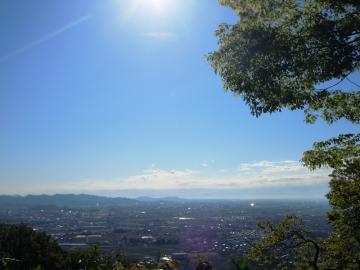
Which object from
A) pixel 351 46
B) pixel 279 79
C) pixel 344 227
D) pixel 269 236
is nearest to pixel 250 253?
pixel 269 236

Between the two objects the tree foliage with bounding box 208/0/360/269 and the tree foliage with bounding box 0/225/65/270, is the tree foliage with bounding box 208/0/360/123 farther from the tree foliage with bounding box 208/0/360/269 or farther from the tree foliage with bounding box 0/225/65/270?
the tree foliage with bounding box 0/225/65/270

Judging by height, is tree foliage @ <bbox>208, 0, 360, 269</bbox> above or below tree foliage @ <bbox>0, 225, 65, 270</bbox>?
above

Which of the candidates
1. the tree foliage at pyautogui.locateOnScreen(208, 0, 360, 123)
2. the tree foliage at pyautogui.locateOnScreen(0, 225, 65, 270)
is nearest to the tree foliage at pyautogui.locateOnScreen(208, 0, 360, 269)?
the tree foliage at pyautogui.locateOnScreen(208, 0, 360, 123)

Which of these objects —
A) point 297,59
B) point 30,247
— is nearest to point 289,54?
point 297,59

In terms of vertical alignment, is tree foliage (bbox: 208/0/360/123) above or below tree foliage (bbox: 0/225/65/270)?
above

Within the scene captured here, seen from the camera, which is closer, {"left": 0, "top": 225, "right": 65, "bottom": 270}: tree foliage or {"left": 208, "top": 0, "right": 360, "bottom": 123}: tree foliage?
{"left": 208, "top": 0, "right": 360, "bottom": 123}: tree foliage

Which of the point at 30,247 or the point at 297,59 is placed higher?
the point at 297,59

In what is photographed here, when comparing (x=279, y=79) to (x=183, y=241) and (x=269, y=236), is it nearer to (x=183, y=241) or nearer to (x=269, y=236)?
(x=269, y=236)

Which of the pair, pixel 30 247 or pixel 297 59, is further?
pixel 30 247

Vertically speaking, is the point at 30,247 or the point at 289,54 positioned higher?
the point at 289,54

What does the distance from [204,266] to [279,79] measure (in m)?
4.80

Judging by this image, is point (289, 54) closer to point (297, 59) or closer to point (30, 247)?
point (297, 59)

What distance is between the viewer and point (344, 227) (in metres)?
12.6

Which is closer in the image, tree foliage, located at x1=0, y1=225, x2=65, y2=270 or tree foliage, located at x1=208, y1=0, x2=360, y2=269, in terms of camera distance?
tree foliage, located at x1=208, y1=0, x2=360, y2=269
